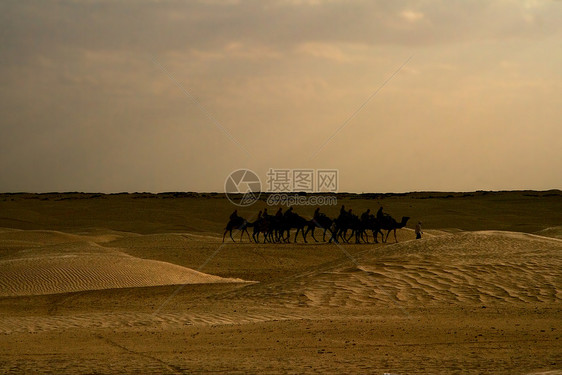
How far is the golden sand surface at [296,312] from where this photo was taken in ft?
28.9

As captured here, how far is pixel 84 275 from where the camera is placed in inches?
804

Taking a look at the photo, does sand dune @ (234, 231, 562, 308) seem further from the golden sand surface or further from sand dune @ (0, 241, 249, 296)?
sand dune @ (0, 241, 249, 296)

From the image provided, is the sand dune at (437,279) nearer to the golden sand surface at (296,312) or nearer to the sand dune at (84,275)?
the golden sand surface at (296,312)

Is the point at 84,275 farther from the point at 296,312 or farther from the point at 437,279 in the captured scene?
the point at 437,279

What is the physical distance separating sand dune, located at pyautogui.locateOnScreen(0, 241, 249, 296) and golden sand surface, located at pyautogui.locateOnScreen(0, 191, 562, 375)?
0.18ft

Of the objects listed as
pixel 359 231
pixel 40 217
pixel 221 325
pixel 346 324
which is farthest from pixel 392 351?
pixel 40 217

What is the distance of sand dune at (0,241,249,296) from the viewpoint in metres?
19.4

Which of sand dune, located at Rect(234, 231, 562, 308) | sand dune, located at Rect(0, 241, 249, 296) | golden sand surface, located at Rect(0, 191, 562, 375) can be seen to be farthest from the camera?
sand dune, located at Rect(0, 241, 249, 296)

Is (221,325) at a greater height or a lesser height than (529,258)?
lesser

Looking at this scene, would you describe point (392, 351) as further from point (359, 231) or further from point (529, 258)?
point (359, 231)

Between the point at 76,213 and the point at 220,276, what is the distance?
147ft

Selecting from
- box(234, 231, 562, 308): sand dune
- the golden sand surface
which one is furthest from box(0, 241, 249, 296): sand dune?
box(234, 231, 562, 308): sand dune

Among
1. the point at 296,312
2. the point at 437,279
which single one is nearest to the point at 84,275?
Answer: the point at 296,312

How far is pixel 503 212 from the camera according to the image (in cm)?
6712
